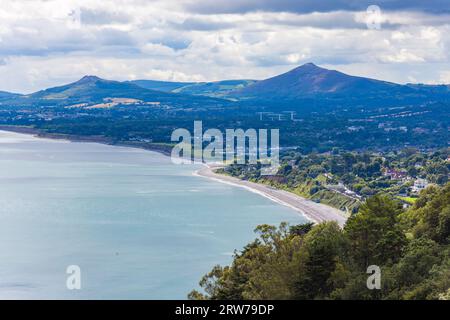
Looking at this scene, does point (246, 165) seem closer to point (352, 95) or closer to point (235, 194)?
point (235, 194)

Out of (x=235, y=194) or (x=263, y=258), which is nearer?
(x=263, y=258)

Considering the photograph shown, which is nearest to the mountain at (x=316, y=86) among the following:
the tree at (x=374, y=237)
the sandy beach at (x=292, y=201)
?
the sandy beach at (x=292, y=201)

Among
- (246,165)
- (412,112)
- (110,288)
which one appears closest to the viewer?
(110,288)

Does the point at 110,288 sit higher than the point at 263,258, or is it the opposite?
the point at 263,258

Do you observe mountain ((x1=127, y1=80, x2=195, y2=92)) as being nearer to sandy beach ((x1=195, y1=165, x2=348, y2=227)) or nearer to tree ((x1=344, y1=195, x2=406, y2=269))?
sandy beach ((x1=195, y1=165, x2=348, y2=227))

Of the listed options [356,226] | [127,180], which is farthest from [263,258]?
[127,180]

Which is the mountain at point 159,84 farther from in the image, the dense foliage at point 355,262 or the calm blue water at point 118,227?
the dense foliage at point 355,262

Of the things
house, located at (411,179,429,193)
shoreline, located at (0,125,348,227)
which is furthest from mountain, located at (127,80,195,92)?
house, located at (411,179,429,193)
